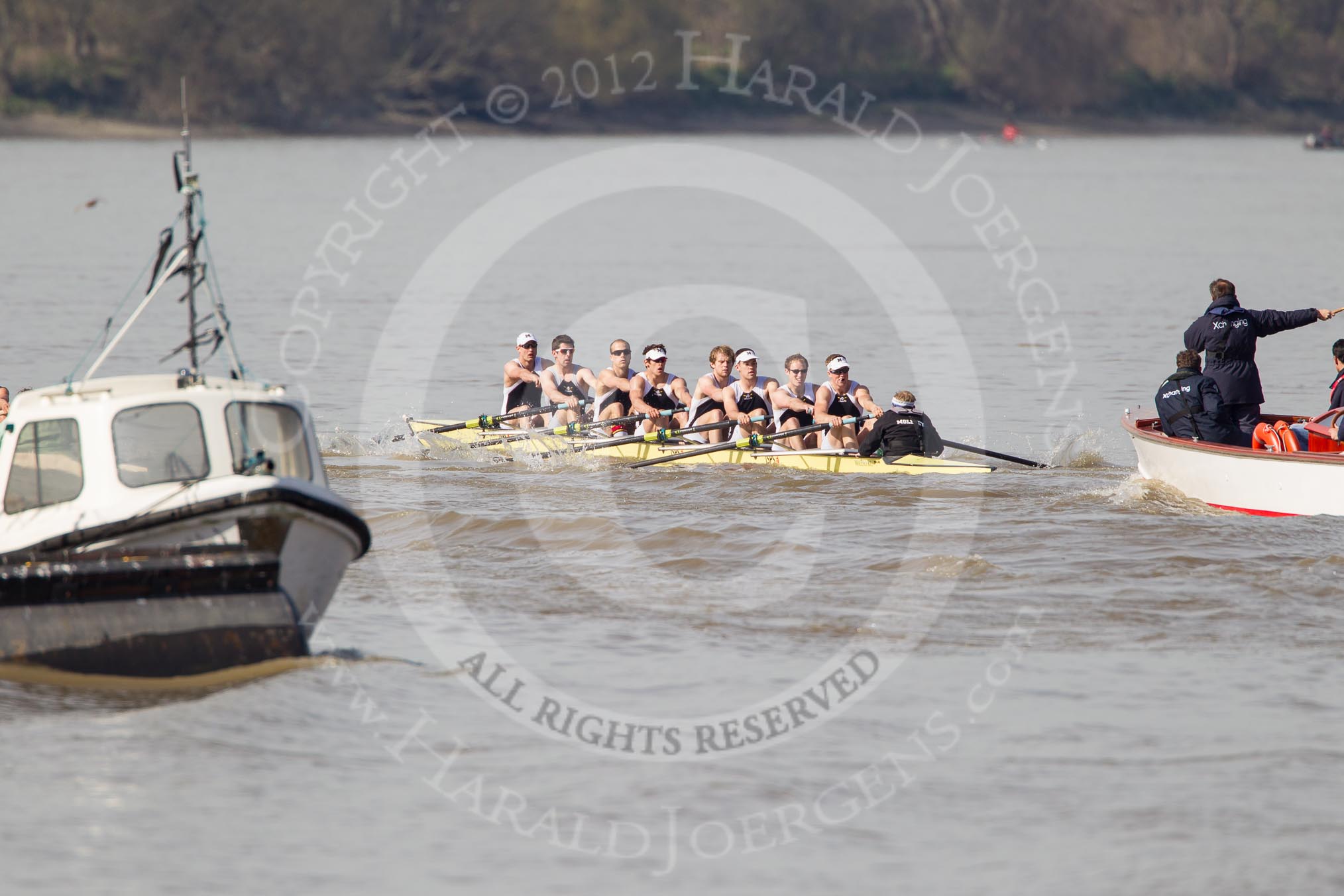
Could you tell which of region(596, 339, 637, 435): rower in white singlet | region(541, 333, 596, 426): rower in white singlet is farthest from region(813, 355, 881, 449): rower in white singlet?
region(541, 333, 596, 426): rower in white singlet

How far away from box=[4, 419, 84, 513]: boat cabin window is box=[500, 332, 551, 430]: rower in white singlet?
12072mm

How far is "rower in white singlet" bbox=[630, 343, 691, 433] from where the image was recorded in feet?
76.9

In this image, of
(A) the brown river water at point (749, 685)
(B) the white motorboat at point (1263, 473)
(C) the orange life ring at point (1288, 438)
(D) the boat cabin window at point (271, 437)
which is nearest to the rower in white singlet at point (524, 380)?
(A) the brown river water at point (749, 685)

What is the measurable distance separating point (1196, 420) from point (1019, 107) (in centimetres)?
11571

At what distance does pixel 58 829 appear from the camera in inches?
405

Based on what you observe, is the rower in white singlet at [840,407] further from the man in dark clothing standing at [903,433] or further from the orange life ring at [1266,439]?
the orange life ring at [1266,439]

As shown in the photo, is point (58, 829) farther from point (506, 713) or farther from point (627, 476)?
point (627, 476)

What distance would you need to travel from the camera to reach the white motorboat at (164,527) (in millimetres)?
12070

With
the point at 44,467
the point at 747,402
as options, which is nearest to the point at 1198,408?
the point at 747,402

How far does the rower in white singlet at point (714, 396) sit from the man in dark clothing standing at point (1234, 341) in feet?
20.6

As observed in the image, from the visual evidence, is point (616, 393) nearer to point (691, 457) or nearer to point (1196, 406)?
point (691, 457)

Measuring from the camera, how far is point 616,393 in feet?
78.4

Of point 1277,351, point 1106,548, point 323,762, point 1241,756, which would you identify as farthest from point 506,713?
point 1277,351

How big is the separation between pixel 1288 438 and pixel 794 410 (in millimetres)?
6438
